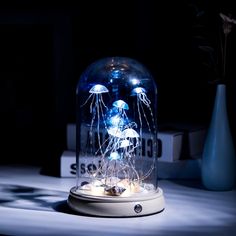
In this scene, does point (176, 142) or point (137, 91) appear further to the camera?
point (176, 142)

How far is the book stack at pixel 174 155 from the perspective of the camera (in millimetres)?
1338

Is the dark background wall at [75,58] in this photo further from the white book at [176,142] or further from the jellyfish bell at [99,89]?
the jellyfish bell at [99,89]

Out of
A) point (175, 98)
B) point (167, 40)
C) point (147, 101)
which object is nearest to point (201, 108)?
point (175, 98)

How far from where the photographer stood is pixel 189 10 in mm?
1599

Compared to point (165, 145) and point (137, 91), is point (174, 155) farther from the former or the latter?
point (137, 91)

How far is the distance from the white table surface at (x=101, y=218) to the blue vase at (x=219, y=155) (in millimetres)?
24

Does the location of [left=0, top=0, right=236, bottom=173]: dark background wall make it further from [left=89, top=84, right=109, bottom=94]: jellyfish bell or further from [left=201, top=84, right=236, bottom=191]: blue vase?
[left=89, top=84, right=109, bottom=94]: jellyfish bell

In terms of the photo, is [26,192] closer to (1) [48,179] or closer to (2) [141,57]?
(1) [48,179]

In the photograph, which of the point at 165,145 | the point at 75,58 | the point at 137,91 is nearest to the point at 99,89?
the point at 137,91

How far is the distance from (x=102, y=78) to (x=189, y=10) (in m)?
0.48

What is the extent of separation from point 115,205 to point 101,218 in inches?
1.3

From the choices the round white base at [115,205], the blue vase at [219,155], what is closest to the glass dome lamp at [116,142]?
the round white base at [115,205]

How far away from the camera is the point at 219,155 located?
4.13 ft

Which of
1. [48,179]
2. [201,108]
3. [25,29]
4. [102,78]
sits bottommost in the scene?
[48,179]
